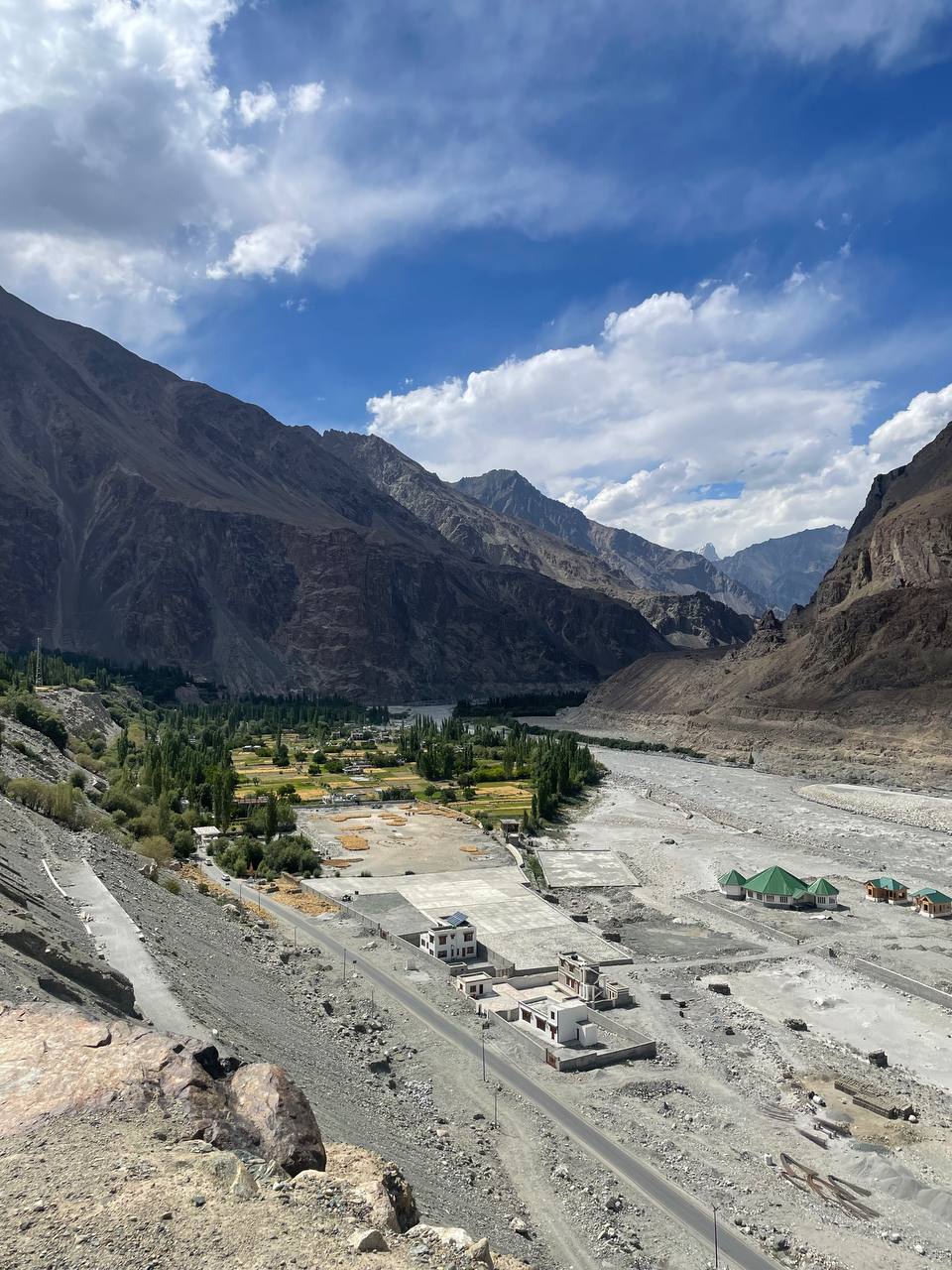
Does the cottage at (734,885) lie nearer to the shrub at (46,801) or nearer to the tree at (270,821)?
the tree at (270,821)

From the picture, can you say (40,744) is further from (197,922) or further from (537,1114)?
(537,1114)

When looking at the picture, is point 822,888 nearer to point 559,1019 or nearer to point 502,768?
point 559,1019

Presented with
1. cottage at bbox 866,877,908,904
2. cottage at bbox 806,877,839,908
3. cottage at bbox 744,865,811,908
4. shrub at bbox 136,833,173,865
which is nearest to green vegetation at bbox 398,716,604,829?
cottage at bbox 744,865,811,908

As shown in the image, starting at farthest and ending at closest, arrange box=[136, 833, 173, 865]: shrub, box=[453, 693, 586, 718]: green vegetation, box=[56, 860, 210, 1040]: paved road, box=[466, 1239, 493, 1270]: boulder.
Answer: box=[453, 693, 586, 718]: green vegetation
box=[136, 833, 173, 865]: shrub
box=[56, 860, 210, 1040]: paved road
box=[466, 1239, 493, 1270]: boulder

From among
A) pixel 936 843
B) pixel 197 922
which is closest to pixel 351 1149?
pixel 197 922

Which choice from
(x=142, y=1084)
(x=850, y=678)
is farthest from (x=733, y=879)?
(x=850, y=678)

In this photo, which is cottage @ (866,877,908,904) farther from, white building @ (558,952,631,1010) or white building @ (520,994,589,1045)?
white building @ (520,994,589,1045)

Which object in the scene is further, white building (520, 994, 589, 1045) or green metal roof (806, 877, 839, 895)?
green metal roof (806, 877, 839, 895)
